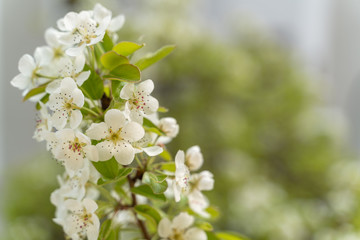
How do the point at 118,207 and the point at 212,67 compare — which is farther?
the point at 212,67

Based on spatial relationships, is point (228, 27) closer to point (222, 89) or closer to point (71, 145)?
point (222, 89)

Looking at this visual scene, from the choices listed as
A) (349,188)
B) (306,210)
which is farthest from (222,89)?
(349,188)

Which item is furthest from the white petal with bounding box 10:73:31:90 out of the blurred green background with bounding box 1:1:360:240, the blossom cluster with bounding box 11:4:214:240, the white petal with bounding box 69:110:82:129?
the blurred green background with bounding box 1:1:360:240

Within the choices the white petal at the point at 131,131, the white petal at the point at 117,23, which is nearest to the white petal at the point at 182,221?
the white petal at the point at 131,131

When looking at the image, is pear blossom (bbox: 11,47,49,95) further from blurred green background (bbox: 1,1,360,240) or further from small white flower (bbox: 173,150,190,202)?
blurred green background (bbox: 1,1,360,240)

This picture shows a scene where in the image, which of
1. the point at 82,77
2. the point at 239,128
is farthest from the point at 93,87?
the point at 239,128

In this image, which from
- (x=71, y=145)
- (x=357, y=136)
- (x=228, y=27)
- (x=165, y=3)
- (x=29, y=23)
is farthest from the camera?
(x=357, y=136)
